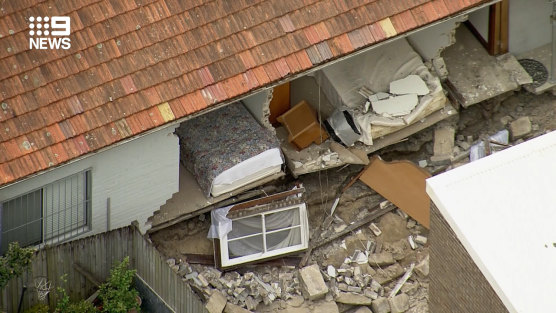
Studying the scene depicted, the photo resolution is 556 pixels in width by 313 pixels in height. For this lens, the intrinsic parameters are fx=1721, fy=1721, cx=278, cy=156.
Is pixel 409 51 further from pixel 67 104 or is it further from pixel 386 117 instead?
pixel 67 104

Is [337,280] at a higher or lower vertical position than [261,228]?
→ lower

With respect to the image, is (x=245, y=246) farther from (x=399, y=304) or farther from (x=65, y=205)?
(x=65, y=205)

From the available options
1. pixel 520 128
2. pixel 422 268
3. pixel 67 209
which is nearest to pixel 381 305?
pixel 422 268

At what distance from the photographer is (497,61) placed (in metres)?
30.1

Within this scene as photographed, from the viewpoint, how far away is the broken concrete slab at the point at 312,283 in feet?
90.5

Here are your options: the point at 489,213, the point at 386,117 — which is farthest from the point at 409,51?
the point at 489,213

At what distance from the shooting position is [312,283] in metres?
27.7

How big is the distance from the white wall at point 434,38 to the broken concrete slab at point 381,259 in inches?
139

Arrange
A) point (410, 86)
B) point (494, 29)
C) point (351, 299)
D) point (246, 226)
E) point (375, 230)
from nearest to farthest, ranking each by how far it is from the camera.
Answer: point (351, 299), point (246, 226), point (375, 230), point (410, 86), point (494, 29)

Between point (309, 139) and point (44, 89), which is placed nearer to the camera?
point (44, 89)

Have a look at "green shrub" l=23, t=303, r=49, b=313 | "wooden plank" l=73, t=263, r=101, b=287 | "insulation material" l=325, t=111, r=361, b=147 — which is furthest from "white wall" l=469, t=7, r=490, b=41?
"green shrub" l=23, t=303, r=49, b=313

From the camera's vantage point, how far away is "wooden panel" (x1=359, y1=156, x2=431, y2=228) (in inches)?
1133

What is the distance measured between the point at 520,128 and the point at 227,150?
5293 mm

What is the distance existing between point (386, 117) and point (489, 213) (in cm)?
554
